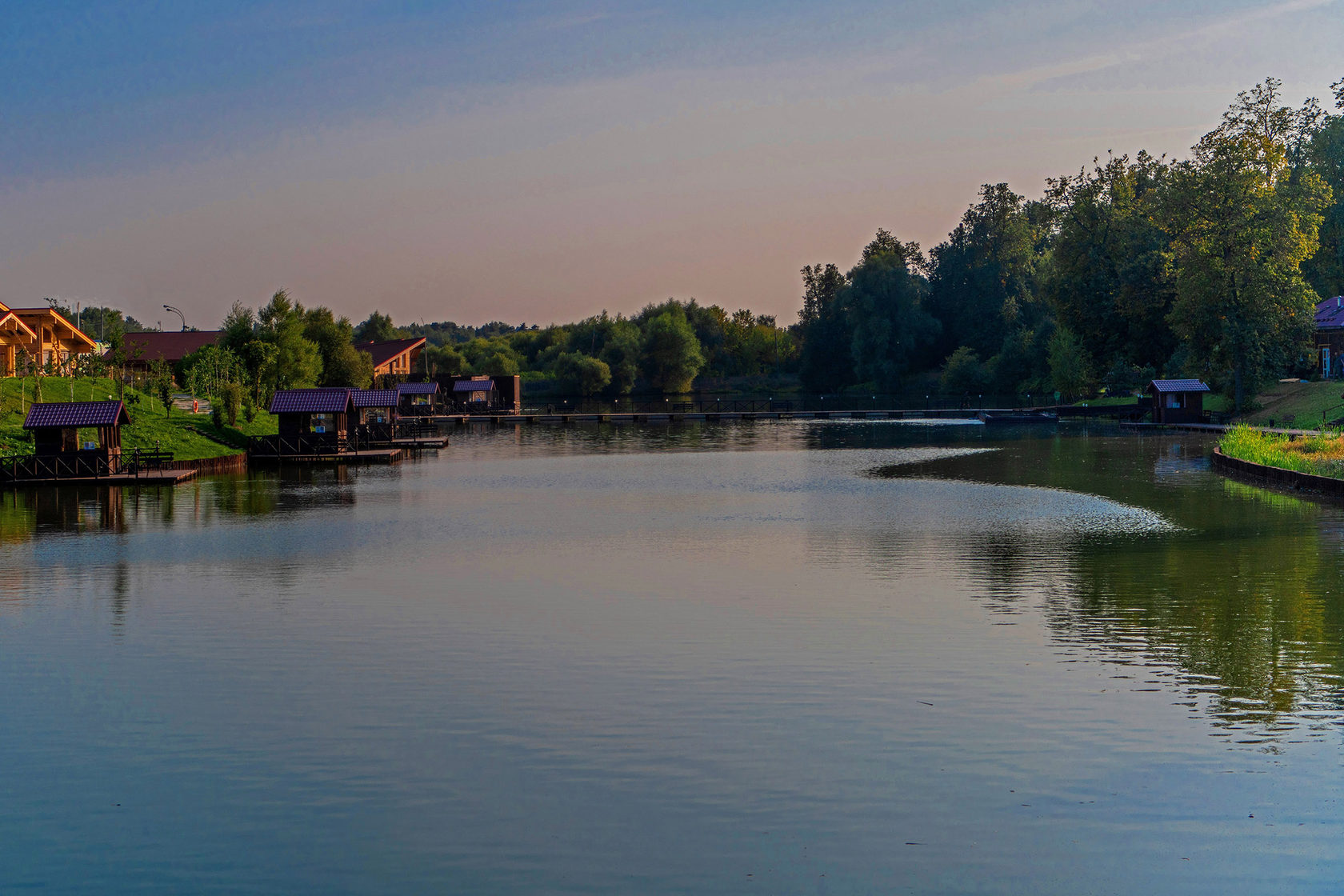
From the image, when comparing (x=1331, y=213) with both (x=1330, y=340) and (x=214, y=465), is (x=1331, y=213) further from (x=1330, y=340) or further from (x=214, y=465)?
(x=214, y=465)

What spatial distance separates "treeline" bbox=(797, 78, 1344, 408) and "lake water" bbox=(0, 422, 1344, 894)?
1833 inches

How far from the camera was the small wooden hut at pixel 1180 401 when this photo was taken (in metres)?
73.0

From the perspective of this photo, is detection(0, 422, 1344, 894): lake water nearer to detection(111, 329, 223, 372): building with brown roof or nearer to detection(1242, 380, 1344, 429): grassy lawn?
detection(1242, 380, 1344, 429): grassy lawn

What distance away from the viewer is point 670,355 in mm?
159250

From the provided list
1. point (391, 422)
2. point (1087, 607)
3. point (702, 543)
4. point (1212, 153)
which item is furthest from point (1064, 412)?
point (1087, 607)

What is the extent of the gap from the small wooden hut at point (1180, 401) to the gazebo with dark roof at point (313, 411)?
4770 centimetres

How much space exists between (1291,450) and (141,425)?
4837 cm

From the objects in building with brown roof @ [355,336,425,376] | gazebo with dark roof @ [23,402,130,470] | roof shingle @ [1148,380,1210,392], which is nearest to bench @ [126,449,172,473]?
gazebo with dark roof @ [23,402,130,470]

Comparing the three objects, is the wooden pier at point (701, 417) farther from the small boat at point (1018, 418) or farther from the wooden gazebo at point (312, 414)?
the wooden gazebo at point (312, 414)

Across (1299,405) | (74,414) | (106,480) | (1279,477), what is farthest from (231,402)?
(1299,405)

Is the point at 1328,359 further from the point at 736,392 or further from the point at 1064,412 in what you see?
the point at 736,392

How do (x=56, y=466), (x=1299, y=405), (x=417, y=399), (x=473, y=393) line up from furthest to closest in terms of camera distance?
(x=473, y=393) < (x=417, y=399) < (x=1299, y=405) < (x=56, y=466)

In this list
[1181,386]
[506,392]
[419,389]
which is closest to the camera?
[1181,386]

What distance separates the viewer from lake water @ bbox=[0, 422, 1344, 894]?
30.0 ft
